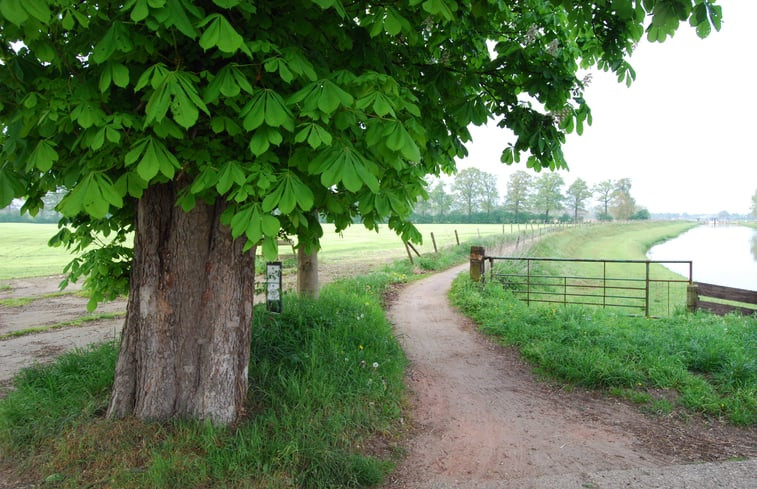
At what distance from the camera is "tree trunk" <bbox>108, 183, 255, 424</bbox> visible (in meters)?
4.03

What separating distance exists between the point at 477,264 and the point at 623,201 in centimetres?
7722

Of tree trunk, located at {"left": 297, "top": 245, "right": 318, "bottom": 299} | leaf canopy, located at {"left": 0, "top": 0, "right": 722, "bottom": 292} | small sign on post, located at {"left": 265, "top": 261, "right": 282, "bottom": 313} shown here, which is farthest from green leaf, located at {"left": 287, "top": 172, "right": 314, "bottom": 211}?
tree trunk, located at {"left": 297, "top": 245, "right": 318, "bottom": 299}

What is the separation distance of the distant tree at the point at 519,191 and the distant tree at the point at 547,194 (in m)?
1.21

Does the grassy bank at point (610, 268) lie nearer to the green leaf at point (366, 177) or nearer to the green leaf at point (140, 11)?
the green leaf at point (366, 177)

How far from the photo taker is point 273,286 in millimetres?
6082

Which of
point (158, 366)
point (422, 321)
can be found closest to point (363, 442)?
point (158, 366)

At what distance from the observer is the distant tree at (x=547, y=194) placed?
6844 cm

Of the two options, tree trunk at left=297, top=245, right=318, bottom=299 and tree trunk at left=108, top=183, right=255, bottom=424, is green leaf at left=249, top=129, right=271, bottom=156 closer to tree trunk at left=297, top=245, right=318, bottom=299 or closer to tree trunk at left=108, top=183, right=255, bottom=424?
tree trunk at left=108, top=183, right=255, bottom=424

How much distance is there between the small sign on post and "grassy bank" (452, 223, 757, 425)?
3.81m

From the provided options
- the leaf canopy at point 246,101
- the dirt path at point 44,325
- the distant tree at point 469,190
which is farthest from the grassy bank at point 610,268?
the distant tree at point 469,190

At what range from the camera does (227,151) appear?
3.14 metres

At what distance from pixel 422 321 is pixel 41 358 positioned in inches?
274

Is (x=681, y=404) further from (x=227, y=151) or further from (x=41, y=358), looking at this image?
(x=41, y=358)

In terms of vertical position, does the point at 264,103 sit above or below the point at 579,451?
above
